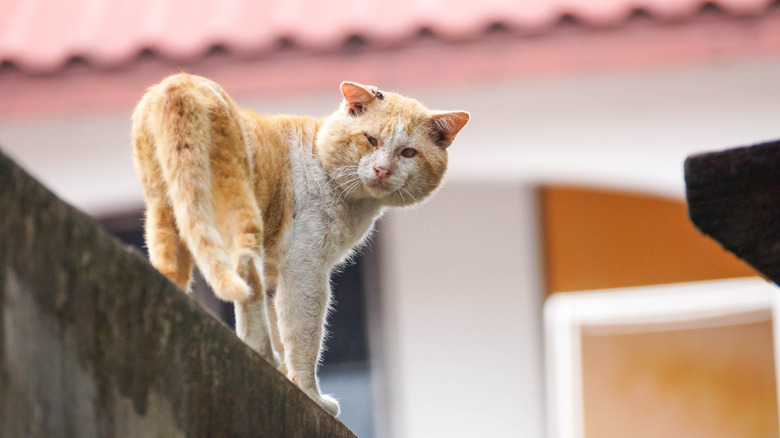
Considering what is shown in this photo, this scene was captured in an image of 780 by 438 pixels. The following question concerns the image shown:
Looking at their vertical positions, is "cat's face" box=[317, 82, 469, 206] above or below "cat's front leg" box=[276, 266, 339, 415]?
above

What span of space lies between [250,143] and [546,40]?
7.43ft

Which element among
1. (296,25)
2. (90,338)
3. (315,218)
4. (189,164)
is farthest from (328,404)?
(296,25)

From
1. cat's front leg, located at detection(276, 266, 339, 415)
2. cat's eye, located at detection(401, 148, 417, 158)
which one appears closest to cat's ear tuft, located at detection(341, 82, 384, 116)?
cat's eye, located at detection(401, 148, 417, 158)

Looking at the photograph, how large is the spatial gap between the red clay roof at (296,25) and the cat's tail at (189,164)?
2.29 metres

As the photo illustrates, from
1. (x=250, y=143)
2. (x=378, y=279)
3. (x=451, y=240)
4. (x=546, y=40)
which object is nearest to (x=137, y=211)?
(x=378, y=279)

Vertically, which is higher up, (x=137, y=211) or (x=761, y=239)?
(x=137, y=211)

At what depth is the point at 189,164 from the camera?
5.09 feet

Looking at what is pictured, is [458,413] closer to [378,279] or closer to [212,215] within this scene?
[378,279]

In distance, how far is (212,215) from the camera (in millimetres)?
1585

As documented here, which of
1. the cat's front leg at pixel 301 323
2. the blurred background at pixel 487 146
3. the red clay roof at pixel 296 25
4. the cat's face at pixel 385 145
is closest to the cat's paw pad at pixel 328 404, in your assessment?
the cat's front leg at pixel 301 323

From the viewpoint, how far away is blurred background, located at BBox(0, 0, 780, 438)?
3.78 m

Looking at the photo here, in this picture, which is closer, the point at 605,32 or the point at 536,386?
the point at 605,32

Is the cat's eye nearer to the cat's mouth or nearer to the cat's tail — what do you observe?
the cat's mouth

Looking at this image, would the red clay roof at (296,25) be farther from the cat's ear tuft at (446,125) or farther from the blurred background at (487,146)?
the cat's ear tuft at (446,125)
